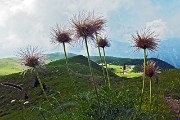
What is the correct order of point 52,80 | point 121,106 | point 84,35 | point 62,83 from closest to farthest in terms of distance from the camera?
point 84,35 → point 121,106 → point 62,83 → point 52,80

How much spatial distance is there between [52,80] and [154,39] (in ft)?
304

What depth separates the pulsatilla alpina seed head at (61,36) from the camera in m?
11.2

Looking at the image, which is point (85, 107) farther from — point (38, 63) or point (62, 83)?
point (62, 83)

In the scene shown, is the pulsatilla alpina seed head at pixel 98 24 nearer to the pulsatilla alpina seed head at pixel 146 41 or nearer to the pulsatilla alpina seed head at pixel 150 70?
the pulsatilla alpina seed head at pixel 146 41

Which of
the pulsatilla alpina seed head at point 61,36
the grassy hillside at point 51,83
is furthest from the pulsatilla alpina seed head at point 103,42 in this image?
the grassy hillside at point 51,83

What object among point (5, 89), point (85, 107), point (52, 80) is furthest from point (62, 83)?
point (85, 107)

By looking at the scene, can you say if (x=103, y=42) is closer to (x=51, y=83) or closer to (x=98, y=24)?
(x=98, y=24)

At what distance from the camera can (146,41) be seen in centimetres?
1030

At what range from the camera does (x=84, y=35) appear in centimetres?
1002

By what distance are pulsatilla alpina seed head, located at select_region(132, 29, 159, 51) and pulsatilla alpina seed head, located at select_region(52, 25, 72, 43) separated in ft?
6.13

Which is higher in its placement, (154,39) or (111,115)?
(154,39)

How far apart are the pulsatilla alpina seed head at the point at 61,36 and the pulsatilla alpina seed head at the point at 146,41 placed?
1870mm

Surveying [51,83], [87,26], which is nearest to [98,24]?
[87,26]

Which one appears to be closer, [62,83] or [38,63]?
[38,63]
